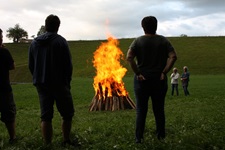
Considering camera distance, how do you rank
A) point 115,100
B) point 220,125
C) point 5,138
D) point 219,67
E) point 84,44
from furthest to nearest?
1. point 84,44
2. point 219,67
3. point 115,100
4. point 220,125
5. point 5,138

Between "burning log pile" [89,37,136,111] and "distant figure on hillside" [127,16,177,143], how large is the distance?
7.75 m

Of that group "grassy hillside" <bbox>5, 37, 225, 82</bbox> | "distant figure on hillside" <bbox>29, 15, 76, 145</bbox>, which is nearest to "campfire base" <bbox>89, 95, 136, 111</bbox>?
"distant figure on hillside" <bbox>29, 15, 76, 145</bbox>

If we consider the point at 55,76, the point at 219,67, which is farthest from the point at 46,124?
the point at 219,67

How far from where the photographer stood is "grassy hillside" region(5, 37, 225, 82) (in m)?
55.1

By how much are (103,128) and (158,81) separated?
2.38 meters

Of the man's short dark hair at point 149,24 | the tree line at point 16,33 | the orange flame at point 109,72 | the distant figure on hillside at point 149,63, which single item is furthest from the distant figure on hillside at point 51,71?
the tree line at point 16,33

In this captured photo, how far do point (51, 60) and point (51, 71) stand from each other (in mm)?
189

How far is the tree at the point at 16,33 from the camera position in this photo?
395ft

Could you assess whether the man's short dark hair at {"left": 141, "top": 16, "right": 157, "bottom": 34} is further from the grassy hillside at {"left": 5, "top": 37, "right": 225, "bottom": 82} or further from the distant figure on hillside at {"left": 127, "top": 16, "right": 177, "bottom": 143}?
the grassy hillside at {"left": 5, "top": 37, "right": 225, "bottom": 82}

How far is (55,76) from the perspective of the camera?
578 cm

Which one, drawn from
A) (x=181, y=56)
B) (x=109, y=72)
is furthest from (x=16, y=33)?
(x=109, y=72)

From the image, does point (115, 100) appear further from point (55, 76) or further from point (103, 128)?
point (55, 76)

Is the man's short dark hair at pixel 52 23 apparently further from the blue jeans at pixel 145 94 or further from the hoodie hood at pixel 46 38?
the blue jeans at pixel 145 94

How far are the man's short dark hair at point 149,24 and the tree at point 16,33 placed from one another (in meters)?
120
